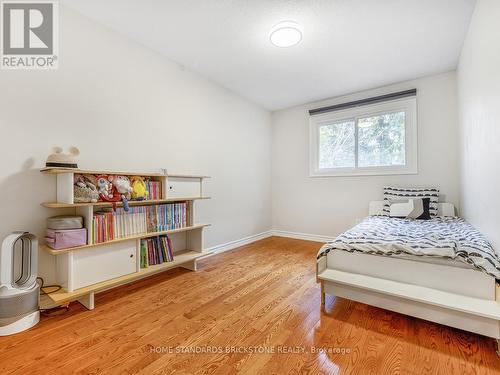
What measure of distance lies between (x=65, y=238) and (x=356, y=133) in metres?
3.70

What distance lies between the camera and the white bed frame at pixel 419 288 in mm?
1303

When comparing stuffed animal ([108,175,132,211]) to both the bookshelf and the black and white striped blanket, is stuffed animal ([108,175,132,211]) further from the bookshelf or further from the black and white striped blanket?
the black and white striped blanket

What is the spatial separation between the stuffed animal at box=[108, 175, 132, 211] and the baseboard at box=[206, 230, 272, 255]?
49.5 inches

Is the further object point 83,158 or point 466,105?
point 466,105

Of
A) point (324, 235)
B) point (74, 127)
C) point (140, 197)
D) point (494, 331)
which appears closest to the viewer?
point (494, 331)

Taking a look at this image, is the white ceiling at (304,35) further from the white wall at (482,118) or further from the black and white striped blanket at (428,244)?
the black and white striped blanket at (428,244)

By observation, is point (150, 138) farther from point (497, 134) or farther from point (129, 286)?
point (497, 134)

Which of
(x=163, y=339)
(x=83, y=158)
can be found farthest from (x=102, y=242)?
(x=163, y=339)

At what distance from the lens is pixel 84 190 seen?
68.2 inches

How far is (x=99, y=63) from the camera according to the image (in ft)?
6.81

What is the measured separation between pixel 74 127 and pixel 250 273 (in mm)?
2100

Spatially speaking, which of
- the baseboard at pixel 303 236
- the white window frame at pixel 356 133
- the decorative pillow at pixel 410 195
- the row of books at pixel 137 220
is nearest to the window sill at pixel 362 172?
the white window frame at pixel 356 133

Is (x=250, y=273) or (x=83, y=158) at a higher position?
(x=83, y=158)

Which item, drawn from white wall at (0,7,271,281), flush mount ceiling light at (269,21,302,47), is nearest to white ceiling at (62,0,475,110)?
flush mount ceiling light at (269,21,302,47)
